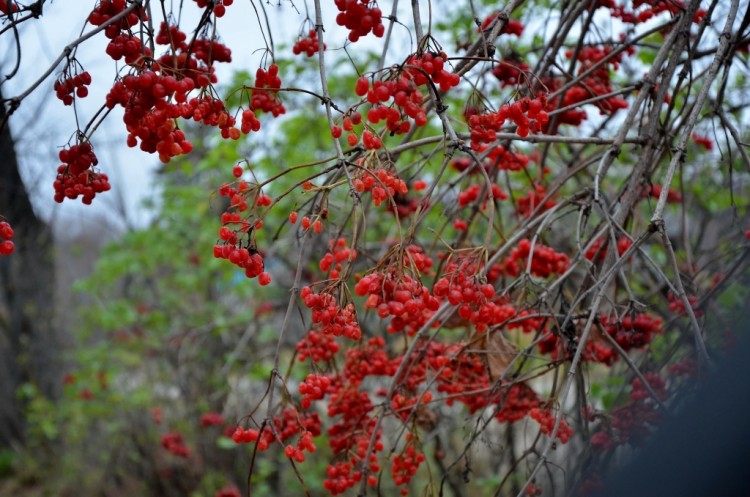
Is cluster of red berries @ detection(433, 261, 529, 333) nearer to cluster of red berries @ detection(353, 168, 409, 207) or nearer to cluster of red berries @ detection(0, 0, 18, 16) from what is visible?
cluster of red berries @ detection(353, 168, 409, 207)

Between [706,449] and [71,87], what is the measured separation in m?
1.58

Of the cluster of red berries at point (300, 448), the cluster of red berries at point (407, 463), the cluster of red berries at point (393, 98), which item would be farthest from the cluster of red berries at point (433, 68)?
the cluster of red berries at point (407, 463)

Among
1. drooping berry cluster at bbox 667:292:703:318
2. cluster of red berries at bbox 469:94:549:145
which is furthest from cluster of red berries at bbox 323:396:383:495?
drooping berry cluster at bbox 667:292:703:318

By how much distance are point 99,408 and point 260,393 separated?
2247mm

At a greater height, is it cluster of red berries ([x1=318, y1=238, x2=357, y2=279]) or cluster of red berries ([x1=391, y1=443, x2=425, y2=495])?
cluster of red berries ([x1=318, y1=238, x2=357, y2=279])

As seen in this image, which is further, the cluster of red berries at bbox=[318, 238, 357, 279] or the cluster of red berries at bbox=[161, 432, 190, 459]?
the cluster of red berries at bbox=[161, 432, 190, 459]

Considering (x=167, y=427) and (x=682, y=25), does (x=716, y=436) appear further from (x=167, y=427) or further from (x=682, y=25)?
(x=167, y=427)

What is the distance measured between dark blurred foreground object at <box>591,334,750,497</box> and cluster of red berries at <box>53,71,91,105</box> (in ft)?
4.97

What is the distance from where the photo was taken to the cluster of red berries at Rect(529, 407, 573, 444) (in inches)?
76.2

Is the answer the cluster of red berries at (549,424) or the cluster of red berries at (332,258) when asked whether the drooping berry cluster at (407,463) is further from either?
the cluster of red berries at (332,258)

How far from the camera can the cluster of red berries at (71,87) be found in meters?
1.65

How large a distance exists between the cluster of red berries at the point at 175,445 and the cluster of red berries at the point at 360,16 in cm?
459

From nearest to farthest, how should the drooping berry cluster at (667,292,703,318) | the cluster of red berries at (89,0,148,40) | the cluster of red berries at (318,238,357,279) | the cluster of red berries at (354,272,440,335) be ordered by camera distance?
1. the cluster of red berries at (354,272,440,335)
2. the cluster of red berries at (89,0,148,40)
3. the cluster of red berries at (318,238,357,279)
4. the drooping berry cluster at (667,292,703,318)

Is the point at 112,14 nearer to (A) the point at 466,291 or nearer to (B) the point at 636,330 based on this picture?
(A) the point at 466,291
